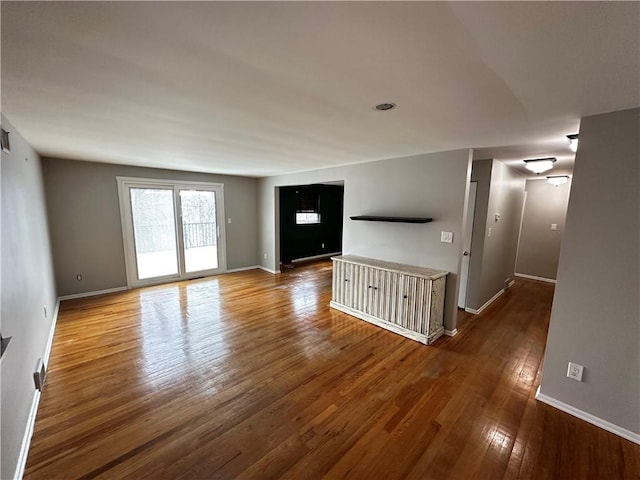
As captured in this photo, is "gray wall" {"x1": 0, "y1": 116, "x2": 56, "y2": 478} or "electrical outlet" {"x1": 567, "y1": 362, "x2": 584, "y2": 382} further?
"electrical outlet" {"x1": 567, "y1": 362, "x2": 584, "y2": 382}

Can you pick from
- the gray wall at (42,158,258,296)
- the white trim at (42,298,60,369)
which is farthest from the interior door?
the gray wall at (42,158,258,296)

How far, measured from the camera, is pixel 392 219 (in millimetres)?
3492

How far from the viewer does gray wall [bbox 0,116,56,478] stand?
1.51 m

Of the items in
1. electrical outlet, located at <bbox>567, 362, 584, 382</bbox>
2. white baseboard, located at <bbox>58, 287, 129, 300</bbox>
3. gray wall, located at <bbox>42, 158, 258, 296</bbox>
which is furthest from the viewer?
white baseboard, located at <bbox>58, 287, 129, 300</bbox>

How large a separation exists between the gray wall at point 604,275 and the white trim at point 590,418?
0.03 m

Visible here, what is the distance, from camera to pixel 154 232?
5152mm

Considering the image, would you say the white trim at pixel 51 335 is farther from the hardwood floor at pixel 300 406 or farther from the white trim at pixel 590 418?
the white trim at pixel 590 418

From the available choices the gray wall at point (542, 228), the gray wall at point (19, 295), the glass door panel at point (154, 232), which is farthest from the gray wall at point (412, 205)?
the gray wall at point (542, 228)

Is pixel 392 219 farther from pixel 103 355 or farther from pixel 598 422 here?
pixel 103 355

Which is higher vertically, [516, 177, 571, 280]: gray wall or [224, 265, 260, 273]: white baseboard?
[516, 177, 571, 280]: gray wall

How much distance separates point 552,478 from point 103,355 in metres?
3.90

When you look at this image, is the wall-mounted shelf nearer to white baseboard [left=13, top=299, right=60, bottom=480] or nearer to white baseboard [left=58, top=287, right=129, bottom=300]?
white baseboard [left=13, top=299, right=60, bottom=480]

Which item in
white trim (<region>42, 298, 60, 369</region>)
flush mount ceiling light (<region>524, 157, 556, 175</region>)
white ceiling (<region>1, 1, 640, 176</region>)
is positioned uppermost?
white ceiling (<region>1, 1, 640, 176</region>)

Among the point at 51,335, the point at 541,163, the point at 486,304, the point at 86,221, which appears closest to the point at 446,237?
the point at 541,163
